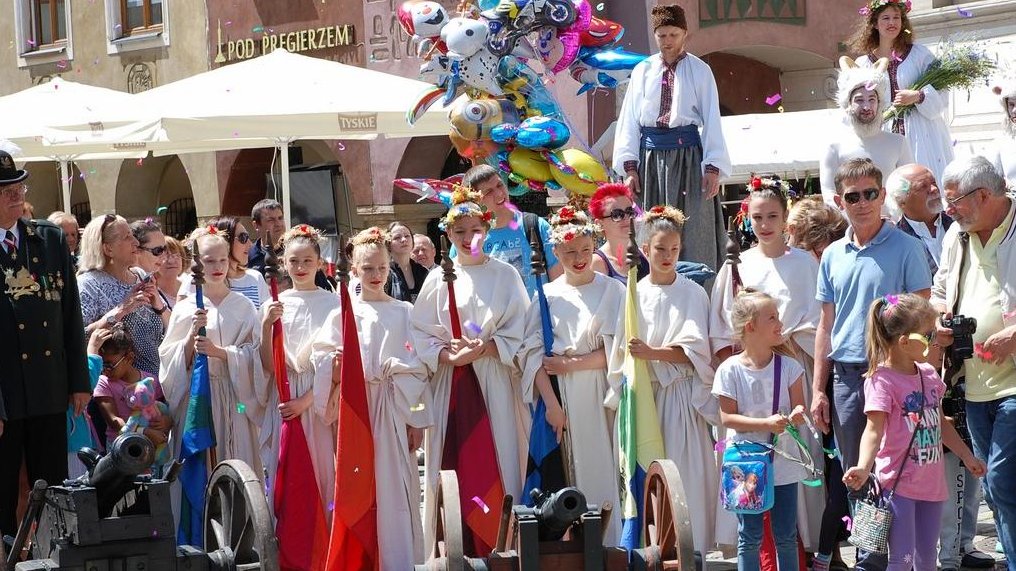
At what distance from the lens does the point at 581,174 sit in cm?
860

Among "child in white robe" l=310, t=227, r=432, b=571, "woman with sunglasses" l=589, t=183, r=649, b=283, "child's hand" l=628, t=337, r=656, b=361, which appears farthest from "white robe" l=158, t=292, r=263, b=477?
"child's hand" l=628, t=337, r=656, b=361

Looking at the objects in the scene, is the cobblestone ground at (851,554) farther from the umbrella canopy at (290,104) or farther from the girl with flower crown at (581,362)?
the umbrella canopy at (290,104)

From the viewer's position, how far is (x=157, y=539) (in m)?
5.57

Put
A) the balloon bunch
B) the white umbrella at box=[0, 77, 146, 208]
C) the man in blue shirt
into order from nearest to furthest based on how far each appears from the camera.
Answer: the man in blue shirt → the balloon bunch → the white umbrella at box=[0, 77, 146, 208]

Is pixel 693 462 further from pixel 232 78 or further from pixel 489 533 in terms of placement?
pixel 232 78

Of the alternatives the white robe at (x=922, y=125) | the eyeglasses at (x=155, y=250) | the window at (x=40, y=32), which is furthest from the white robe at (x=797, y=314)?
the window at (x=40, y=32)

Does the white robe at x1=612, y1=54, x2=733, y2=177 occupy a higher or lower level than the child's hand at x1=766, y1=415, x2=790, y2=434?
higher

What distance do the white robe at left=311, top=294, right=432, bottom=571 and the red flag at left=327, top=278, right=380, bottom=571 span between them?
0.14 meters

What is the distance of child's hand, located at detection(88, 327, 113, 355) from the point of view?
7766 mm

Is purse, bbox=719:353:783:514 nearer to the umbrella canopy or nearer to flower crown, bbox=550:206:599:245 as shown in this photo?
flower crown, bbox=550:206:599:245

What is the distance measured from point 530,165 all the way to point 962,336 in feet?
10.9

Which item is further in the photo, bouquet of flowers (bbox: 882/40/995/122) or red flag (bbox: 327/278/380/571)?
bouquet of flowers (bbox: 882/40/995/122)

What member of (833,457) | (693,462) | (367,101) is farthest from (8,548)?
(367,101)

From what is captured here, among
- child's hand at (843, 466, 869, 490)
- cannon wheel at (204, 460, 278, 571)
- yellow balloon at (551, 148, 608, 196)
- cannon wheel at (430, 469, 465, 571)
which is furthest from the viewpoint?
yellow balloon at (551, 148, 608, 196)
